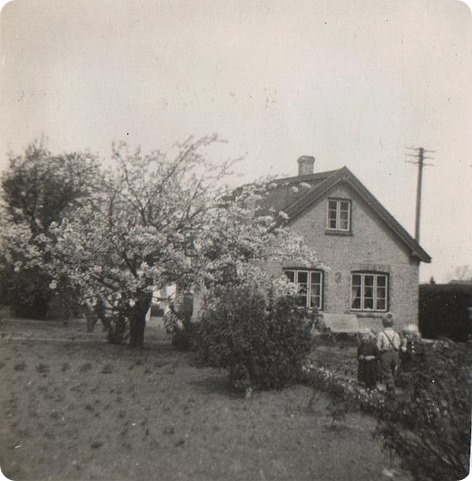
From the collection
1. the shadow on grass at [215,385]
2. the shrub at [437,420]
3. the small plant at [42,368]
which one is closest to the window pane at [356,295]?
the shadow on grass at [215,385]

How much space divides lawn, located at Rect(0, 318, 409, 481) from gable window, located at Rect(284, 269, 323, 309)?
131 cm

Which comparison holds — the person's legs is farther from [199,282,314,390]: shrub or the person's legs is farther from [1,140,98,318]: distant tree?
[1,140,98,318]: distant tree

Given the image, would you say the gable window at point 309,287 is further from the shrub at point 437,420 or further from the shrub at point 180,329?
the shrub at point 437,420

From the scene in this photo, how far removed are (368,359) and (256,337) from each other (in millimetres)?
1431

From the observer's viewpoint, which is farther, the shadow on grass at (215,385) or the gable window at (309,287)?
the gable window at (309,287)

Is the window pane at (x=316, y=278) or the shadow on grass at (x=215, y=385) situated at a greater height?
the window pane at (x=316, y=278)

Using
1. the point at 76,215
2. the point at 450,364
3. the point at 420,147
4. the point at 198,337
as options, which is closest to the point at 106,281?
the point at 76,215

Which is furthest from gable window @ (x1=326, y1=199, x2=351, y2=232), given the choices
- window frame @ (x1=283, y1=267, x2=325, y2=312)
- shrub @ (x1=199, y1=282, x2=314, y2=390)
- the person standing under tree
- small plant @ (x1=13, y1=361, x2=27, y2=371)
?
small plant @ (x1=13, y1=361, x2=27, y2=371)

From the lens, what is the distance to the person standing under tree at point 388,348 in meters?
6.64

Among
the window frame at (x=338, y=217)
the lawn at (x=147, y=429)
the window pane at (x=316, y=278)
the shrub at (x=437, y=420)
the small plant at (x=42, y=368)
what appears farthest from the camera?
the window frame at (x=338, y=217)

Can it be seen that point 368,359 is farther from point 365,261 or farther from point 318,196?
point 318,196

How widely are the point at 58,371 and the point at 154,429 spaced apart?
152 cm

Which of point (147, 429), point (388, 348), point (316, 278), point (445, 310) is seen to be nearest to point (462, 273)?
point (445, 310)

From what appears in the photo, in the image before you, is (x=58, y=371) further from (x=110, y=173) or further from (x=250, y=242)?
(x=250, y=242)
